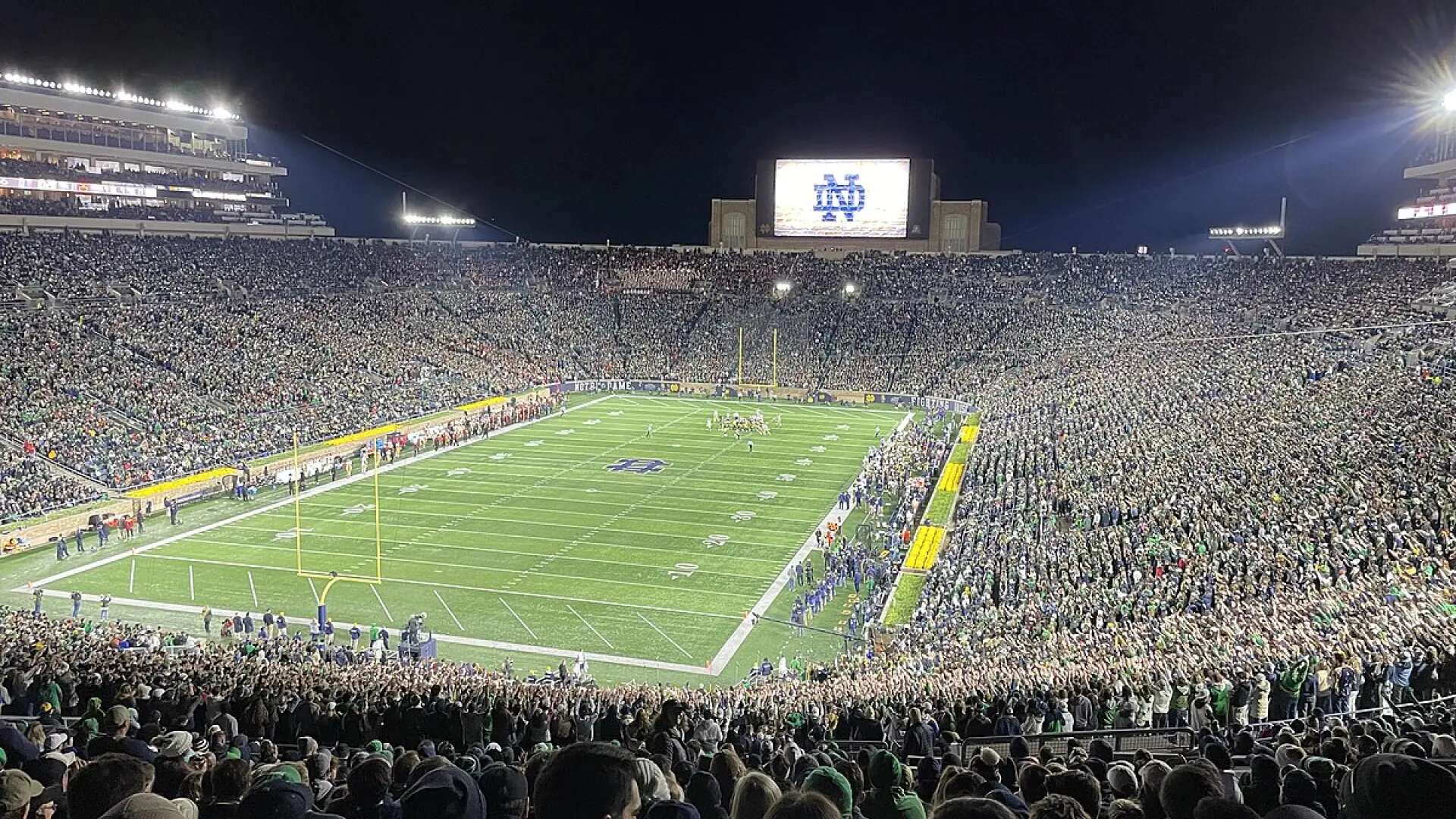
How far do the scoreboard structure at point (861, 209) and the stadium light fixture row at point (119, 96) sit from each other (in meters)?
36.2

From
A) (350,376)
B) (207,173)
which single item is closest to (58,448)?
(350,376)

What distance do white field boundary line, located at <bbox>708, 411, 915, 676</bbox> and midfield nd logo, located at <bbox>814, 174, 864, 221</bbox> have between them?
4219 cm

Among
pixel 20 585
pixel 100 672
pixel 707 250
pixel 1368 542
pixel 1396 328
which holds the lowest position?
pixel 20 585

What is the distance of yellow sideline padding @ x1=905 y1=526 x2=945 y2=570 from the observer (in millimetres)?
24812

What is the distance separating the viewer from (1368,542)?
58.2 feet

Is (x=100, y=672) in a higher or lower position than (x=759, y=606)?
higher

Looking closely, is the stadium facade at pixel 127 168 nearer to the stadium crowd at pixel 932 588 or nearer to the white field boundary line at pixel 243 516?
the stadium crowd at pixel 932 588

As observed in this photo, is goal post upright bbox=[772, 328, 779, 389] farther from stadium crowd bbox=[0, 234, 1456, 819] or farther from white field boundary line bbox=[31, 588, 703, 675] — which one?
white field boundary line bbox=[31, 588, 703, 675]

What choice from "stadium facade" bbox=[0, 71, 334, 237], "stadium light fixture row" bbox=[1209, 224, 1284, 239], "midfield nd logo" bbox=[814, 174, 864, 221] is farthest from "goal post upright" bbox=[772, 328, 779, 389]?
"stadium light fixture row" bbox=[1209, 224, 1284, 239]

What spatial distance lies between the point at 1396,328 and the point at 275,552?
36.9m

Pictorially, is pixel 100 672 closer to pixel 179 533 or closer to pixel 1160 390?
pixel 179 533

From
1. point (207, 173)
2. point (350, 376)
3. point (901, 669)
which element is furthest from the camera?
point (207, 173)

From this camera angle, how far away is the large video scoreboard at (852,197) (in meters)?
69.2

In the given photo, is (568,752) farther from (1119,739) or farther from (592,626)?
(592,626)
